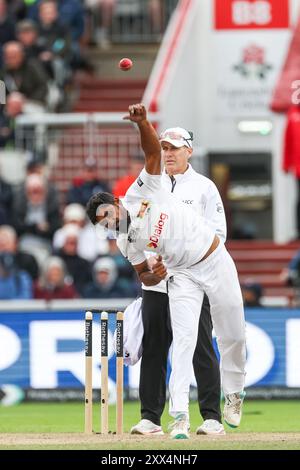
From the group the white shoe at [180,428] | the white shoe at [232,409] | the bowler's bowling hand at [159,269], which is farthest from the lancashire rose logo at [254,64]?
the white shoe at [180,428]

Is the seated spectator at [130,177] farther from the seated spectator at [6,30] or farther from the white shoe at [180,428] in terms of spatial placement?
the white shoe at [180,428]

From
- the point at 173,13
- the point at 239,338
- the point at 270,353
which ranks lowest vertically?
the point at 270,353

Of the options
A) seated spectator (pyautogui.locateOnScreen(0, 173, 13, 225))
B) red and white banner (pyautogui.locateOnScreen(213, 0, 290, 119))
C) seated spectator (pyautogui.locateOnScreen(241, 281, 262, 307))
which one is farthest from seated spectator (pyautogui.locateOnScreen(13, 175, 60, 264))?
red and white banner (pyautogui.locateOnScreen(213, 0, 290, 119))

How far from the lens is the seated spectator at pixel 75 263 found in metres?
20.6

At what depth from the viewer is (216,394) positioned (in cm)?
1280

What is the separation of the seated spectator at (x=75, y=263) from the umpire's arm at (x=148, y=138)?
8847mm

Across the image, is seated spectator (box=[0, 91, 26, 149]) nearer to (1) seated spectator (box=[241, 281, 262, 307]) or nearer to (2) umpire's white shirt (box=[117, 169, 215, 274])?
(1) seated spectator (box=[241, 281, 262, 307])

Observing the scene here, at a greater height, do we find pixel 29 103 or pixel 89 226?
pixel 29 103

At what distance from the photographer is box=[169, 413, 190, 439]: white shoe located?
12148 mm

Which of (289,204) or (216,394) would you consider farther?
(289,204)
